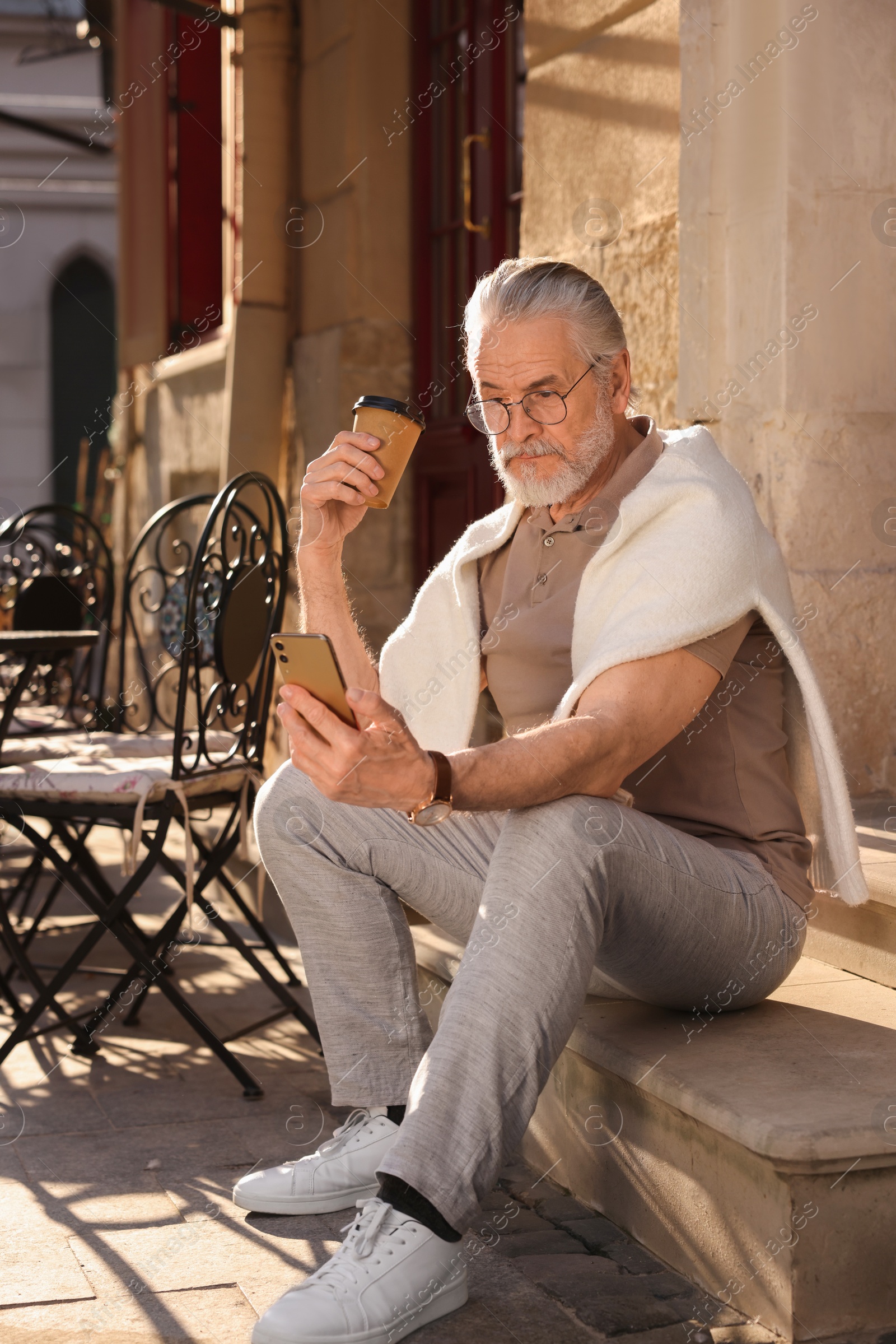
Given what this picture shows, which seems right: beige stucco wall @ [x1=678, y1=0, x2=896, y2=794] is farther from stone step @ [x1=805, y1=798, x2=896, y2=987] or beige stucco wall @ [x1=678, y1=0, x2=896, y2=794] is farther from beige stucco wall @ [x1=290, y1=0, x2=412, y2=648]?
beige stucco wall @ [x1=290, y1=0, x2=412, y2=648]

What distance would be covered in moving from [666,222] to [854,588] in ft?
3.22

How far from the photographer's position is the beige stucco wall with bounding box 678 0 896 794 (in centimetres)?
301

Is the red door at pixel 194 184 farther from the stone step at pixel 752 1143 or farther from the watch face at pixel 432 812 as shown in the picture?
the watch face at pixel 432 812

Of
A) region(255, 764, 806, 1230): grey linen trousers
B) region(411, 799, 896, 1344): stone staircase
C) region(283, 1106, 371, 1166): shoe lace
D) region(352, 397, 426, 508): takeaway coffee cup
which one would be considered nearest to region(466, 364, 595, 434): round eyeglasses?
region(352, 397, 426, 508): takeaway coffee cup

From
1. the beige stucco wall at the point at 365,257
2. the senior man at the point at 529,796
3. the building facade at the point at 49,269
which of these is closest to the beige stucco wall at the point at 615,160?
the senior man at the point at 529,796

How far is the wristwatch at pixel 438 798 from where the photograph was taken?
1.88 meters

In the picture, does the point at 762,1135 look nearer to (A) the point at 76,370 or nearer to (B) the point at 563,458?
(B) the point at 563,458

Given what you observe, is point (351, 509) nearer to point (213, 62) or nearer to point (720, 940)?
point (720, 940)

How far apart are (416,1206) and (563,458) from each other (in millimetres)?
1173

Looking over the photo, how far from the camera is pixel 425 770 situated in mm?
1863

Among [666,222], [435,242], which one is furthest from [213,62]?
[666,222]

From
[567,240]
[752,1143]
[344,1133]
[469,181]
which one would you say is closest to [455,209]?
[469,181]

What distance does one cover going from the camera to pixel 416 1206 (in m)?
1.86

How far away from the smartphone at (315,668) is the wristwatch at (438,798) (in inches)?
5.2
